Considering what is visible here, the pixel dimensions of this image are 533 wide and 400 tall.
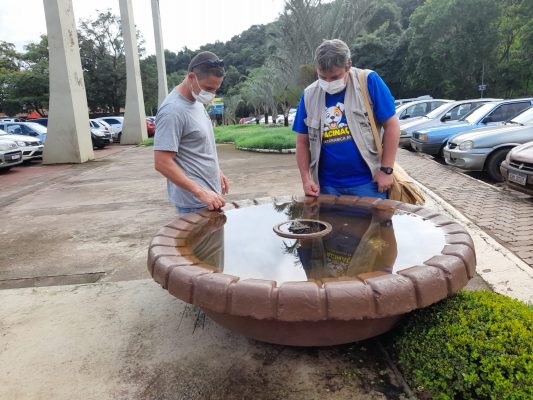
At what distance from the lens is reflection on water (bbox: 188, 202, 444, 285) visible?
6.77 feet

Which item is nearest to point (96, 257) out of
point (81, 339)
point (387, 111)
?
point (81, 339)

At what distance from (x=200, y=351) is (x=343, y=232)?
110cm

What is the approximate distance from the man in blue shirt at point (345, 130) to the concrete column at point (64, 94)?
11436mm

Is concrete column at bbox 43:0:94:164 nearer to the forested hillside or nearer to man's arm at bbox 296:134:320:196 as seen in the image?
the forested hillside

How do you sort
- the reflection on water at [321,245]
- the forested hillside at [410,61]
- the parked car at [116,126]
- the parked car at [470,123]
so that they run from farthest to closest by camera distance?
the forested hillside at [410,61], the parked car at [116,126], the parked car at [470,123], the reflection on water at [321,245]

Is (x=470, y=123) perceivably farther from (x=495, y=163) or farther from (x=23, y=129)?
(x=23, y=129)

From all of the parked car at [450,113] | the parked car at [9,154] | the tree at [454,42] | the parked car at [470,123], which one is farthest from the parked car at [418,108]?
the tree at [454,42]

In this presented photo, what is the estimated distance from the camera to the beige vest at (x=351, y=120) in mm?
2732

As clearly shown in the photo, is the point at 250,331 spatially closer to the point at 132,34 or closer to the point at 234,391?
the point at 234,391

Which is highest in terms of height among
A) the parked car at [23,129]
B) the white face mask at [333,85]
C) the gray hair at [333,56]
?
the gray hair at [333,56]

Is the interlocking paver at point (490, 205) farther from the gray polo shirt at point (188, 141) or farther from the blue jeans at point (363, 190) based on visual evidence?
the gray polo shirt at point (188, 141)

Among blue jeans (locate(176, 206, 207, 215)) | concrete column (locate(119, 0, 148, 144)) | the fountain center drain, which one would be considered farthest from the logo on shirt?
concrete column (locate(119, 0, 148, 144))

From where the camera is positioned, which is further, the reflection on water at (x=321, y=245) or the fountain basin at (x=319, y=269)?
the reflection on water at (x=321, y=245)

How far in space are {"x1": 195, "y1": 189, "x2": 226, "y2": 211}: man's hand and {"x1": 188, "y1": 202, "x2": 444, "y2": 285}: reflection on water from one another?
0.18 meters
